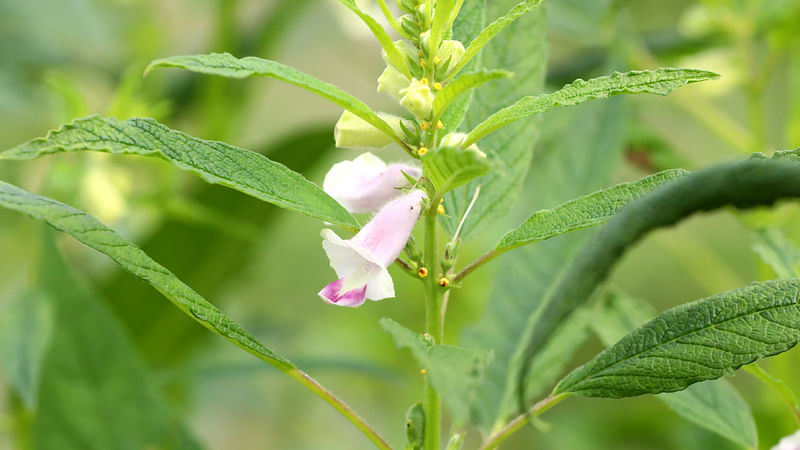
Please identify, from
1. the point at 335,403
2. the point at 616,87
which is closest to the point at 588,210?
the point at 616,87

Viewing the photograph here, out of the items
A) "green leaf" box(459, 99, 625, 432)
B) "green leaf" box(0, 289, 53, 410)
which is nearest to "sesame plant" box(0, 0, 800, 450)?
"green leaf" box(459, 99, 625, 432)

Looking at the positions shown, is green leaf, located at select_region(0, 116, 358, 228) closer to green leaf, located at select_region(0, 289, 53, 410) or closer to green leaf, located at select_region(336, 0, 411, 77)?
green leaf, located at select_region(336, 0, 411, 77)

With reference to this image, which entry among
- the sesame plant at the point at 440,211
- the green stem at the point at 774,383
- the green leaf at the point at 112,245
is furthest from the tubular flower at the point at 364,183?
the green stem at the point at 774,383

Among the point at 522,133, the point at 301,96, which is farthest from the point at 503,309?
the point at 301,96

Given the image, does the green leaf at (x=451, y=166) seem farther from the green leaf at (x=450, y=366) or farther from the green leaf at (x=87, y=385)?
the green leaf at (x=87, y=385)

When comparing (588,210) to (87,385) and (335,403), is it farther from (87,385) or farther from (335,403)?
(87,385)
